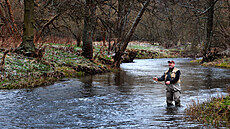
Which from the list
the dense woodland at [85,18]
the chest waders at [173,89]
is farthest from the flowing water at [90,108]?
the dense woodland at [85,18]

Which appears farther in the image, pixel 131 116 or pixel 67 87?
pixel 67 87

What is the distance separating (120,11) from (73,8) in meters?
6.75

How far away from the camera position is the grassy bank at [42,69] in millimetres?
12266

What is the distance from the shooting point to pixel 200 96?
10.4 meters

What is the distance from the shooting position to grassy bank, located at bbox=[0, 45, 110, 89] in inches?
483

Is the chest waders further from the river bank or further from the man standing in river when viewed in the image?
the river bank

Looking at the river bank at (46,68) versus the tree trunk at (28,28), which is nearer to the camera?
the river bank at (46,68)

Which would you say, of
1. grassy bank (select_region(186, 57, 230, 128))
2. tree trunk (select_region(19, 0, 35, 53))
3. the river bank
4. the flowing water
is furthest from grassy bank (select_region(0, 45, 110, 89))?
grassy bank (select_region(186, 57, 230, 128))

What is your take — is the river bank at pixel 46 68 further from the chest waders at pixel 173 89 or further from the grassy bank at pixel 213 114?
the grassy bank at pixel 213 114

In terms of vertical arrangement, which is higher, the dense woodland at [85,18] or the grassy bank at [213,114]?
the dense woodland at [85,18]

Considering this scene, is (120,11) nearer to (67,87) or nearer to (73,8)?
(73,8)

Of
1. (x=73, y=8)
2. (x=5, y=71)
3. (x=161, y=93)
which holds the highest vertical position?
(x=73, y=8)

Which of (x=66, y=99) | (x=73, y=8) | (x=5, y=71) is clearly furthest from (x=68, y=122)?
(x=73, y=8)

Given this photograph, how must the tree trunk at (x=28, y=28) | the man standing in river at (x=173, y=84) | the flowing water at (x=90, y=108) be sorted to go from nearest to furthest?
the flowing water at (x=90, y=108), the man standing in river at (x=173, y=84), the tree trunk at (x=28, y=28)
